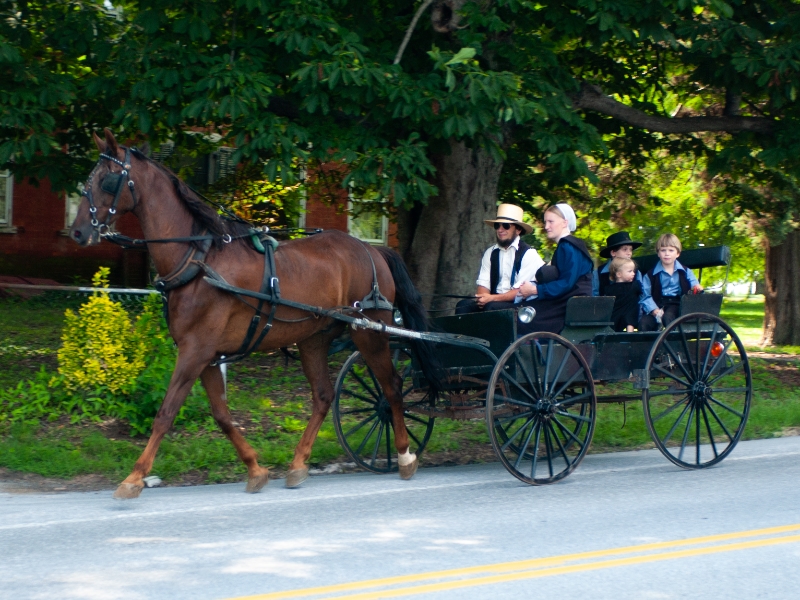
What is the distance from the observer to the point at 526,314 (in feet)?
25.6

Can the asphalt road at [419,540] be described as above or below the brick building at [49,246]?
below

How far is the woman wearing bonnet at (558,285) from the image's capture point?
8102 millimetres

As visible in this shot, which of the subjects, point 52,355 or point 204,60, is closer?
point 204,60

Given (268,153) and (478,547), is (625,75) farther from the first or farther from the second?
(478,547)

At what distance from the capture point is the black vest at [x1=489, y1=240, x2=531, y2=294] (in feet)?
28.0

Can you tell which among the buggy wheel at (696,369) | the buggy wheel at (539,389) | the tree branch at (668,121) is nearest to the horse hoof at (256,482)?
the buggy wheel at (539,389)

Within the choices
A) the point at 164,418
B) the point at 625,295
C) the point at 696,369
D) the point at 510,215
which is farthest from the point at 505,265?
the point at 164,418

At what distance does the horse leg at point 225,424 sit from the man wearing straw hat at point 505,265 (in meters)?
2.45

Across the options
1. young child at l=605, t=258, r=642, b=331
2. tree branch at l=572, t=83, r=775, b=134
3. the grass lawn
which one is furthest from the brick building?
Answer: young child at l=605, t=258, r=642, b=331

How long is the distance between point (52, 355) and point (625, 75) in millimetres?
8507

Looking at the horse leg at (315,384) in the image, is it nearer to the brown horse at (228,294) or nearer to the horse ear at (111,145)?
the brown horse at (228,294)

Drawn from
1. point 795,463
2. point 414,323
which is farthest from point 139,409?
point 795,463

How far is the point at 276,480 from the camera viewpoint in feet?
26.3

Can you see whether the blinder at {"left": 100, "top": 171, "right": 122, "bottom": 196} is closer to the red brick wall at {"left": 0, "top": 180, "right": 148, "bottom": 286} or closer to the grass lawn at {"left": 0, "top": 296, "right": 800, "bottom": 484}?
the grass lawn at {"left": 0, "top": 296, "right": 800, "bottom": 484}
